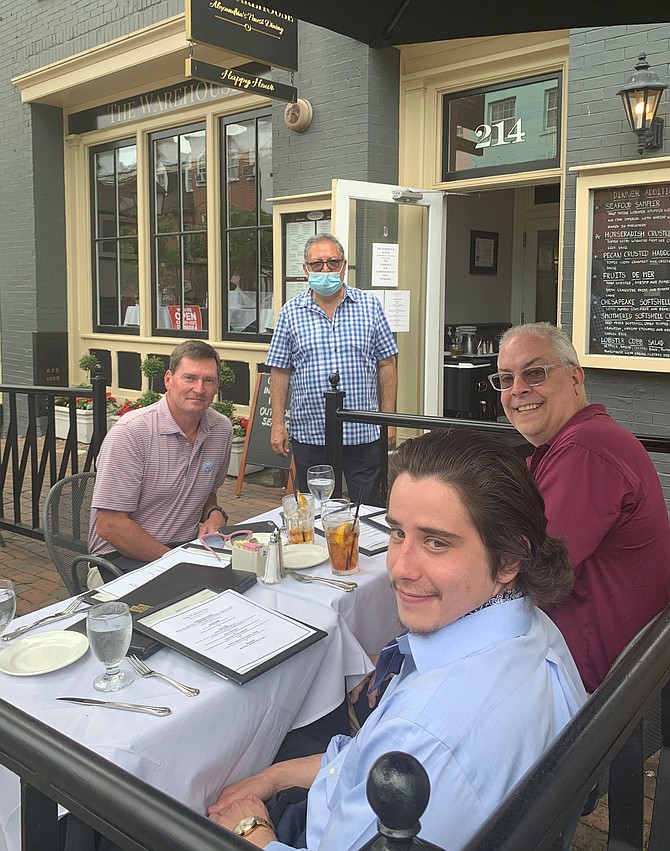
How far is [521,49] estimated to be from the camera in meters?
5.88

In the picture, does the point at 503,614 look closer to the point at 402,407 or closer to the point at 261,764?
the point at 261,764

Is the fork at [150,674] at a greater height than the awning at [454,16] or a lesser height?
lesser

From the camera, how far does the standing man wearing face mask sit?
15.6 feet

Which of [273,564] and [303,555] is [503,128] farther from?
[273,564]

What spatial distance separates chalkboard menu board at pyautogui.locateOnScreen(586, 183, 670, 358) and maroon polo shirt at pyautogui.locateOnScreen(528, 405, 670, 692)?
3.22m

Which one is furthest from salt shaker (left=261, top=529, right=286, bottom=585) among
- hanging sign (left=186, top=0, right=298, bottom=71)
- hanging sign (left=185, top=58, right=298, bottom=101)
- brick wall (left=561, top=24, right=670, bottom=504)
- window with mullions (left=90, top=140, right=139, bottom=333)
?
window with mullions (left=90, top=140, right=139, bottom=333)

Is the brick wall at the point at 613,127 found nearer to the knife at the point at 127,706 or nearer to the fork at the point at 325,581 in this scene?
the fork at the point at 325,581

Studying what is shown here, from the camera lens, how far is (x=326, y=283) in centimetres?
479

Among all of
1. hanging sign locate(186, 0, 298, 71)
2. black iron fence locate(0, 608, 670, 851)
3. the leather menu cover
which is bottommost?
the leather menu cover

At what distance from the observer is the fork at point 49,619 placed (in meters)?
2.00

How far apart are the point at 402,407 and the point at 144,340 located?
3872mm

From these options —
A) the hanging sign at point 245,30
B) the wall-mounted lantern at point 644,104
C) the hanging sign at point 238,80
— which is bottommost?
the wall-mounted lantern at point 644,104

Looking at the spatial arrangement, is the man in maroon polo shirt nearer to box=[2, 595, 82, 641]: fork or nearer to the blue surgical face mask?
box=[2, 595, 82, 641]: fork

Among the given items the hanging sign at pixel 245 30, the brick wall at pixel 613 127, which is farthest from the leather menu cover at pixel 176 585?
the hanging sign at pixel 245 30
